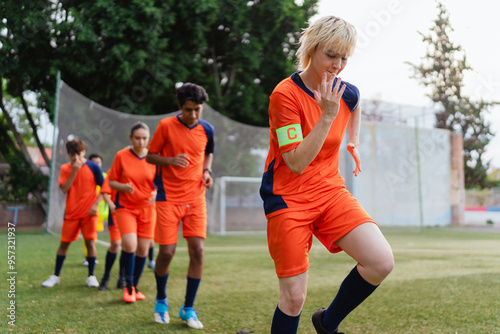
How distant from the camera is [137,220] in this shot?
5.12m

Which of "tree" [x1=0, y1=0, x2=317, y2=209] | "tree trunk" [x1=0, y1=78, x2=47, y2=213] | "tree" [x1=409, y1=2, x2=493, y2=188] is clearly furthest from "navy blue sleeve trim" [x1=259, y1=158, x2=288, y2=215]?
"tree" [x1=409, y1=2, x2=493, y2=188]

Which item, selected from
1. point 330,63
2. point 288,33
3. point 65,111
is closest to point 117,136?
point 65,111

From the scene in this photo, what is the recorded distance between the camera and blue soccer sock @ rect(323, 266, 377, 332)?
2.37 meters

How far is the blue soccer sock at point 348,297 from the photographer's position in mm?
2365

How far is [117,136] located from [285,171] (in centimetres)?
1065

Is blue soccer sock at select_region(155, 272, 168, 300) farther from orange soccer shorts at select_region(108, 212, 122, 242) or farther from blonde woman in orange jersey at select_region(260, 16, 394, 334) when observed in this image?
orange soccer shorts at select_region(108, 212, 122, 242)

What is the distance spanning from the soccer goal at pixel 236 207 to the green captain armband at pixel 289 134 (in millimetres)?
12468

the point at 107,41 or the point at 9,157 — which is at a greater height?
the point at 107,41

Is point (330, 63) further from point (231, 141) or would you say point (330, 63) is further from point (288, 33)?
point (288, 33)

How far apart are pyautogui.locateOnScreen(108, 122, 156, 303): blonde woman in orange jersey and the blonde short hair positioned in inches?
120

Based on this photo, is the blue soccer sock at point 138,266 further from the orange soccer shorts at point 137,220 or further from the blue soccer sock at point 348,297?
the blue soccer sock at point 348,297

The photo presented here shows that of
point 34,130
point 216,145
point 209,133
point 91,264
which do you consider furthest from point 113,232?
point 34,130

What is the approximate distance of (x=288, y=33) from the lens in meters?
19.2

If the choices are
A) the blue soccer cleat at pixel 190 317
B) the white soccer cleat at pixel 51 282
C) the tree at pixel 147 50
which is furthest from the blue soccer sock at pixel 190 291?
the tree at pixel 147 50
